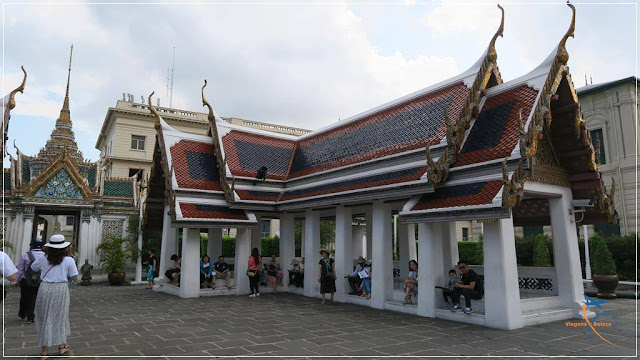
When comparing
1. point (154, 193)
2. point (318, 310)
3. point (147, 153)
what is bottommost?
point (318, 310)

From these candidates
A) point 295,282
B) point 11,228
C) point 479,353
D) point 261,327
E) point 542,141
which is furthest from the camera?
point 11,228

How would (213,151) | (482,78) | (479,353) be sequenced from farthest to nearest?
(213,151) < (482,78) < (479,353)

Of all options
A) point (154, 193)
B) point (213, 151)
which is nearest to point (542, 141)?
point (213, 151)

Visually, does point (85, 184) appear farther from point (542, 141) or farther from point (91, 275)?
point (542, 141)

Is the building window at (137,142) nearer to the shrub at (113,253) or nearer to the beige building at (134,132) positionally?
the beige building at (134,132)

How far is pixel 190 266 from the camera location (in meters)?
13.6

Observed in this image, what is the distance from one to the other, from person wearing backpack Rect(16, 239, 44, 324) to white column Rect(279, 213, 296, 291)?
7.92 m

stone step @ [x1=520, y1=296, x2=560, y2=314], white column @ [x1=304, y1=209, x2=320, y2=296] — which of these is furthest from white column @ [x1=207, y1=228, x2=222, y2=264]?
stone step @ [x1=520, y1=296, x2=560, y2=314]

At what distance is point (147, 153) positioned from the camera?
36219 mm

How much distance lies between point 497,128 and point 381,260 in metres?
4.43

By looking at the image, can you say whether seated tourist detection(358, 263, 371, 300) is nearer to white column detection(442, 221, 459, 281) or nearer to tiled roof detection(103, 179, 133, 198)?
white column detection(442, 221, 459, 281)

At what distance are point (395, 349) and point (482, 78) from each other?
7.39 m

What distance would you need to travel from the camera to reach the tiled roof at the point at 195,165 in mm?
14719

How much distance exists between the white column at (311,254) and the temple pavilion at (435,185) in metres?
0.04
